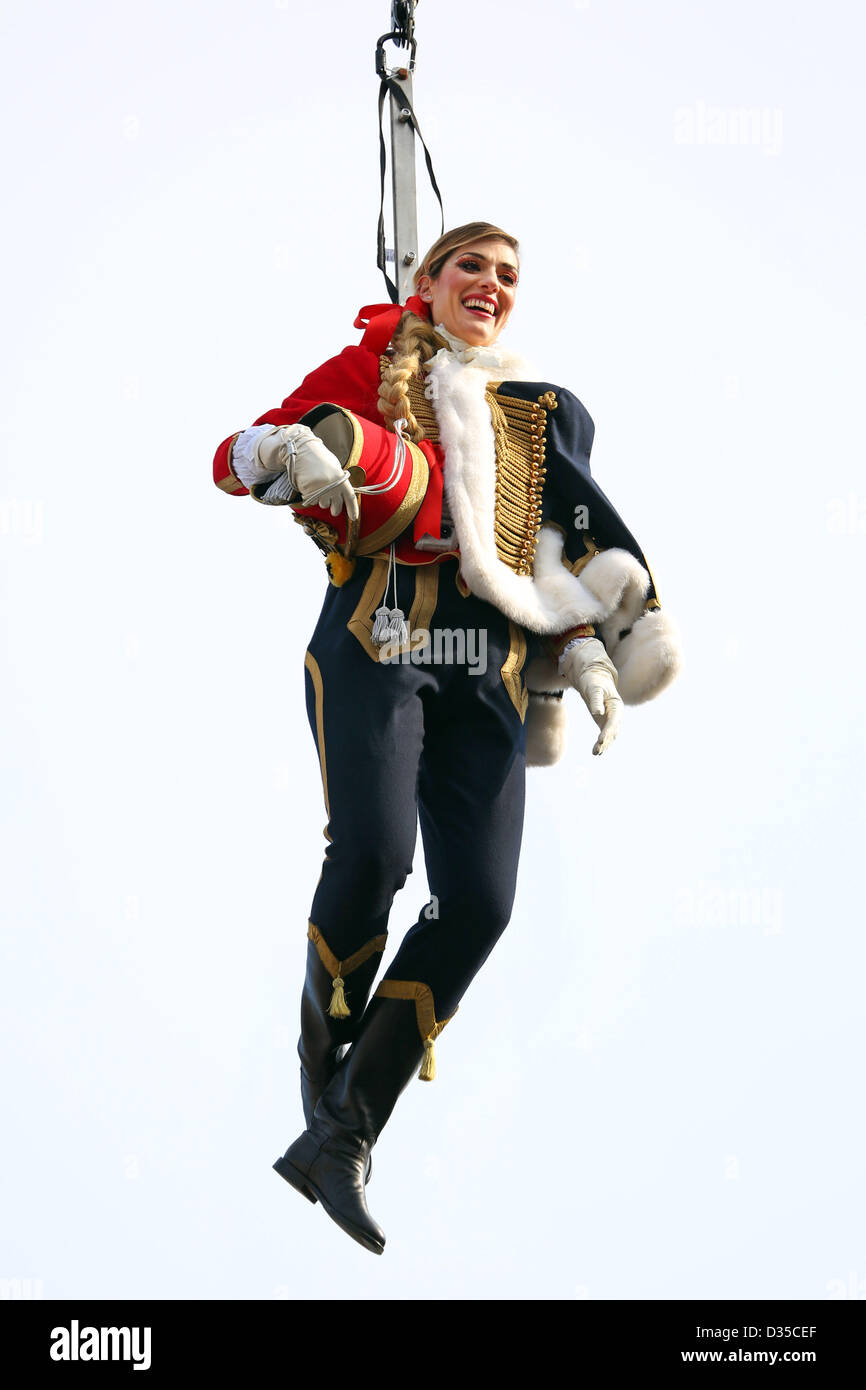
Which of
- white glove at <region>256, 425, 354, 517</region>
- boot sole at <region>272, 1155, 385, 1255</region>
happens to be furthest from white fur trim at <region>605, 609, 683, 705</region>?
boot sole at <region>272, 1155, 385, 1255</region>

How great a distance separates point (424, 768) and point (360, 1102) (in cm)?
95

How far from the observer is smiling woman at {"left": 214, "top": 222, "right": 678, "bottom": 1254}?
5.48 meters

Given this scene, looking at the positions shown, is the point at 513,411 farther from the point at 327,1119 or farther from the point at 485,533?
the point at 327,1119

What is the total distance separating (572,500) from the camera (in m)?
6.02

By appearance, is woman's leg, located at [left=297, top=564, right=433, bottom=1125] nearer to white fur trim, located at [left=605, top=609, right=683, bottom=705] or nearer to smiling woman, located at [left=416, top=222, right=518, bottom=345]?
white fur trim, located at [left=605, top=609, right=683, bottom=705]

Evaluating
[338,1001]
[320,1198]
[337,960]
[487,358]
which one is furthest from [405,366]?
[320,1198]

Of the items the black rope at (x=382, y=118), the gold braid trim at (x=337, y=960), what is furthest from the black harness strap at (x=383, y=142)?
the gold braid trim at (x=337, y=960)

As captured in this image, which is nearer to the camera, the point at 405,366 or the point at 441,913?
the point at 441,913

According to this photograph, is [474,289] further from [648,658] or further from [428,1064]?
[428,1064]

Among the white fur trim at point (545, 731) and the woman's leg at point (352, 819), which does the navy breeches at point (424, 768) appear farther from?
the white fur trim at point (545, 731)

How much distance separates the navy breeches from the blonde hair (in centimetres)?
46

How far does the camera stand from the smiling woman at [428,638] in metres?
5.48

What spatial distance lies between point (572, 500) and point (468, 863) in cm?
118

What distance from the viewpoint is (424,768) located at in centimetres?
573
